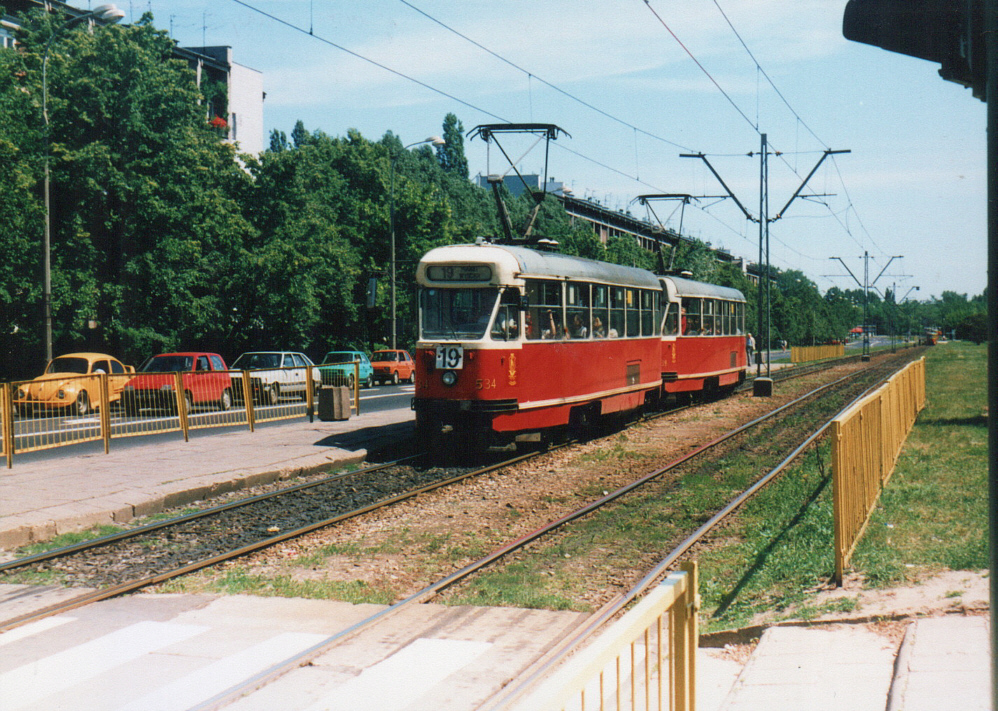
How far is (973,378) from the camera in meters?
37.2

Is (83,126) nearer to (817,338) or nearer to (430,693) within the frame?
(430,693)

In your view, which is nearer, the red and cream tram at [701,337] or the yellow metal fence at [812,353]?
the red and cream tram at [701,337]

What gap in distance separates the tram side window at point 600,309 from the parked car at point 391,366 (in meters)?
24.3

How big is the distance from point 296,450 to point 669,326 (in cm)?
1075

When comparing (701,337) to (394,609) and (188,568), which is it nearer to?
(188,568)

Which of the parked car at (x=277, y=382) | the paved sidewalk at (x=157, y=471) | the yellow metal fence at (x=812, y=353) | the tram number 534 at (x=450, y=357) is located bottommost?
the paved sidewalk at (x=157, y=471)

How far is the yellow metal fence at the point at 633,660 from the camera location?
236cm

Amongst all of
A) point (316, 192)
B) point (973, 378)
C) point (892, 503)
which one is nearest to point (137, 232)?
point (316, 192)

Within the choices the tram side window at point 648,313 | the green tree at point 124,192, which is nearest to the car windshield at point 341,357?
the green tree at point 124,192

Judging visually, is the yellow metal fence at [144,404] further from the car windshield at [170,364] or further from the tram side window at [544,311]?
the tram side window at [544,311]

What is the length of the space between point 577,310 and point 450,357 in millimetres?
3041

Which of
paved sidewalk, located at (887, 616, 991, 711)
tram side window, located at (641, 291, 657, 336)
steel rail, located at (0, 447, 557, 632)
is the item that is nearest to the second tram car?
tram side window, located at (641, 291, 657, 336)

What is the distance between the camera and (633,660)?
9.41 feet

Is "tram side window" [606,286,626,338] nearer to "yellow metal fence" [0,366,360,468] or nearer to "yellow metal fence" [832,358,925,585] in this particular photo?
"yellow metal fence" [832,358,925,585]
